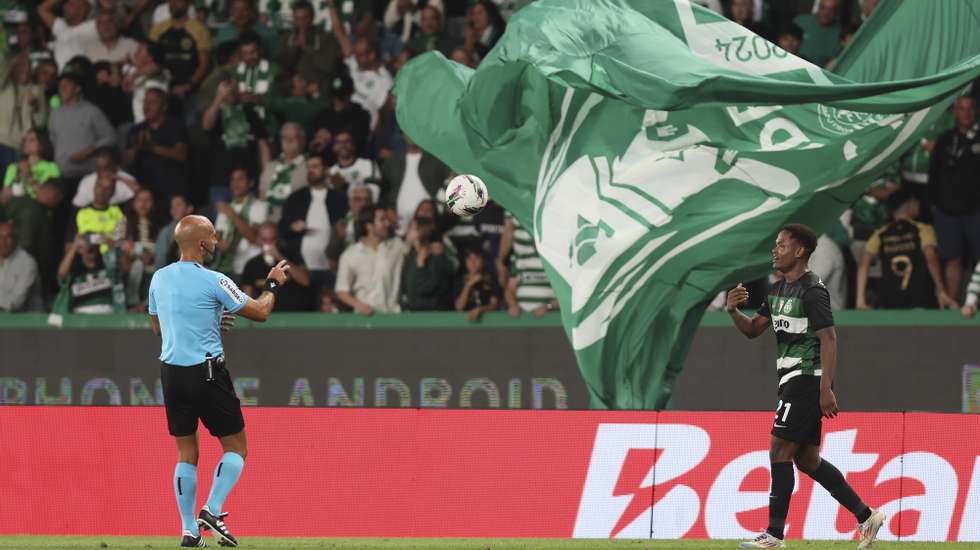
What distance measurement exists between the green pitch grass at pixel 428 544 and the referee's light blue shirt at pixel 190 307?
3.79 feet

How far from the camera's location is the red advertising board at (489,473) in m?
11.1

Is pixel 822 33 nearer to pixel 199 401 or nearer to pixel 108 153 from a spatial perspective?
pixel 108 153

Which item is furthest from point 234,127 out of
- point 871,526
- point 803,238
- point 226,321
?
point 871,526

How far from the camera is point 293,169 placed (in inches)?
648

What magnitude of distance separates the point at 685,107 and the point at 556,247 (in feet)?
6.67

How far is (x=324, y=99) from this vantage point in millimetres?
17125

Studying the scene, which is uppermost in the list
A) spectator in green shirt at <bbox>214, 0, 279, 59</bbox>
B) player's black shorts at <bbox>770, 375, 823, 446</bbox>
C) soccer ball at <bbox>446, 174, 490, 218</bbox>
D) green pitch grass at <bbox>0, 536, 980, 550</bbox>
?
spectator in green shirt at <bbox>214, 0, 279, 59</bbox>

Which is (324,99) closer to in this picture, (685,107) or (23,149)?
(23,149)

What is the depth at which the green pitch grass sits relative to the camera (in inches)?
385

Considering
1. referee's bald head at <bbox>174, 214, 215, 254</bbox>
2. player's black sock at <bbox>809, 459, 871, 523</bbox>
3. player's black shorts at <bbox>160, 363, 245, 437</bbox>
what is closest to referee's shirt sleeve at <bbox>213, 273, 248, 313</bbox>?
referee's bald head at <bbox>174, 214, 215, 254</bbox>

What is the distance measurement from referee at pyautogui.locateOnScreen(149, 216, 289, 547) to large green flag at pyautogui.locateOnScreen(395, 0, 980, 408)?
384 cm

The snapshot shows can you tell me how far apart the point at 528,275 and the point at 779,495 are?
6114 millimetres

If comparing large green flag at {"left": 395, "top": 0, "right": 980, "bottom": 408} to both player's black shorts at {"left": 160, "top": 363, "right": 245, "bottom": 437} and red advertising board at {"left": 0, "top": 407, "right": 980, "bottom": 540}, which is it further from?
player's black shorts at {"left": 160, "top": 363, "right": 245, "bottom": 437}

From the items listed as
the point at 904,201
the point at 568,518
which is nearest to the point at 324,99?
the point at 904,201
